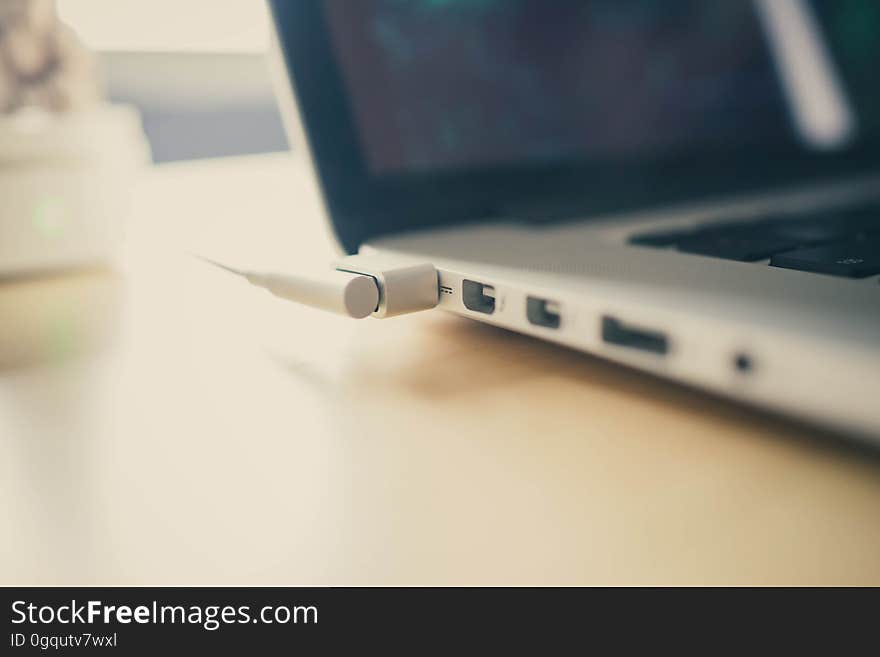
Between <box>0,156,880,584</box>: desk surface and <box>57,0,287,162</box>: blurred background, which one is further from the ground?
<box>57,0,287,162</box>: blurred background

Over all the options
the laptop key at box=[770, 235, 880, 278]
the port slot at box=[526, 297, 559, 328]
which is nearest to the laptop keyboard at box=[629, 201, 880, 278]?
the laptop key at box=[770, 235, 880, 278]

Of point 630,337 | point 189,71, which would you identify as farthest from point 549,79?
point 189,71

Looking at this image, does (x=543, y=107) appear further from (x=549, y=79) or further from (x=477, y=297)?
(x=477, y=297)

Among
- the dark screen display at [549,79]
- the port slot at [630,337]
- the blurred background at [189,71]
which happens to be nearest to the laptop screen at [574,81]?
the dark screen display at [549,79]

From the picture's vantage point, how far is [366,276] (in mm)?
328

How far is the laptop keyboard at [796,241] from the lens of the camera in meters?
0.31

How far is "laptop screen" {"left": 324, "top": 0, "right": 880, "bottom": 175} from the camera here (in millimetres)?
475

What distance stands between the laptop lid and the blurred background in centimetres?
53

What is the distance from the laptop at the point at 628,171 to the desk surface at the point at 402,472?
0.09 ft

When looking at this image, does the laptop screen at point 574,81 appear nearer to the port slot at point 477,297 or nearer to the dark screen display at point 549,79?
the dark screen display at point 549,79

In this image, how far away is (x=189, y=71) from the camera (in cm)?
117
